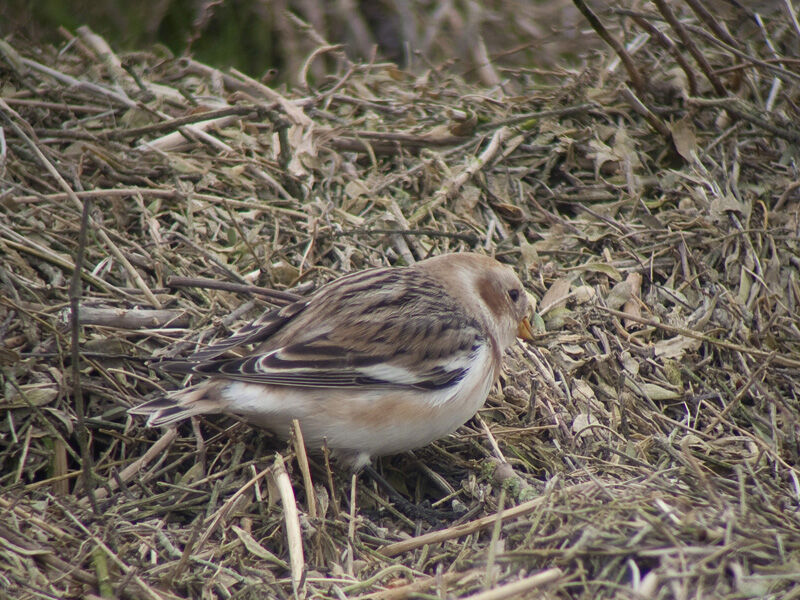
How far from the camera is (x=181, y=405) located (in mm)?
3305

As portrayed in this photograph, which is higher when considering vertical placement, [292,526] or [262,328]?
[262,328]

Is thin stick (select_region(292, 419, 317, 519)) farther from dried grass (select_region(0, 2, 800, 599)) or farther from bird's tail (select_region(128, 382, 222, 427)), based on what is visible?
bird's tail (select_region(128, 382, 222, 427))

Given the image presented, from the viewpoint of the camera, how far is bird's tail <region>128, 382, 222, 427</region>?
323 cm

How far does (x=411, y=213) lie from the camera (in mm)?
4754

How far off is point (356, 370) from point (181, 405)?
0.71 m

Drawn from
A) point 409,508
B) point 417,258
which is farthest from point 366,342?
point 417,258

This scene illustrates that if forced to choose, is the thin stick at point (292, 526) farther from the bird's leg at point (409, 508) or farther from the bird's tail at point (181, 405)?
the bird's leg at point (409, 508)

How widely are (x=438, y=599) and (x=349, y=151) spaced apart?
3.09 metres

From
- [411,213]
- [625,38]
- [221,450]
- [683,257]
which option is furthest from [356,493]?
[625,38]

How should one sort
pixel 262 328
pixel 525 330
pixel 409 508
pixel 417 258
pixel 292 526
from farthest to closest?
pixel 417 258 < pixel 525 330 < pixel 262 328 < pixel 409 508 < pixel 292 526

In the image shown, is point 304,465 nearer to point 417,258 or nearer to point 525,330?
point 525,330

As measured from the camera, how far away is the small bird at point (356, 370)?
11.1 ft

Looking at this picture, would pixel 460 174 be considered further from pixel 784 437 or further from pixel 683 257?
pixel 784 437

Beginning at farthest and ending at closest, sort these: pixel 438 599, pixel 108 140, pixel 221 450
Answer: pixel 108 140 → pixel 221 450 → pixel 438 599
